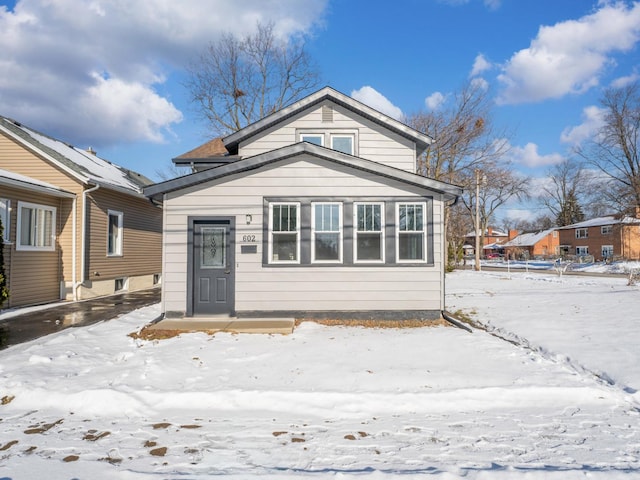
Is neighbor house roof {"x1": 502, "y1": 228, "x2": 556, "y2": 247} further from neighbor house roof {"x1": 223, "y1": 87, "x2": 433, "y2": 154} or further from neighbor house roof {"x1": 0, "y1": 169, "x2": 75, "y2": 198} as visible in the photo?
neighbor house roof {"x1": 0, "y1": 169, "x2": 75, "y2": 198}

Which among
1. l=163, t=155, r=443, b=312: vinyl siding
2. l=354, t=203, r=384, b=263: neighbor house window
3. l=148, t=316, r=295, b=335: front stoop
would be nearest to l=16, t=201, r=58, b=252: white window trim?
l=163, t=155, r=443, b=312: vinyl siding

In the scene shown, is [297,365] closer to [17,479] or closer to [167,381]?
[167,381]

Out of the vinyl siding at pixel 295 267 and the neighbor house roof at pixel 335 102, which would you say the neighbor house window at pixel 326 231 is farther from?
the neighbor house roof at pixel 335 102

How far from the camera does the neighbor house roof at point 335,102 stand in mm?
11219

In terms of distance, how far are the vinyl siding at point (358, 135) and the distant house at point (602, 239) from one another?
41.5 m

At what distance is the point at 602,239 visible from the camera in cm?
5022

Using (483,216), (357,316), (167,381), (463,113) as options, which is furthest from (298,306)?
(483,216)

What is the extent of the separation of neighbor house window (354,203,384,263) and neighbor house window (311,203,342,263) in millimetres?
444

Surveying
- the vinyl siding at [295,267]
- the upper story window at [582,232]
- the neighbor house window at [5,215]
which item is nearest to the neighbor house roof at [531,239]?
the upper story window at [582,232]

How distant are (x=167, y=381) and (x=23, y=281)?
30.8 feet

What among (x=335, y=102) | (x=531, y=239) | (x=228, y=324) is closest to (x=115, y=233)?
(x=228, y=324)

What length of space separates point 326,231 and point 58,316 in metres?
7.61

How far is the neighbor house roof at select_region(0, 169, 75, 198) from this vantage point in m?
10.6

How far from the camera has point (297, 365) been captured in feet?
19.7
